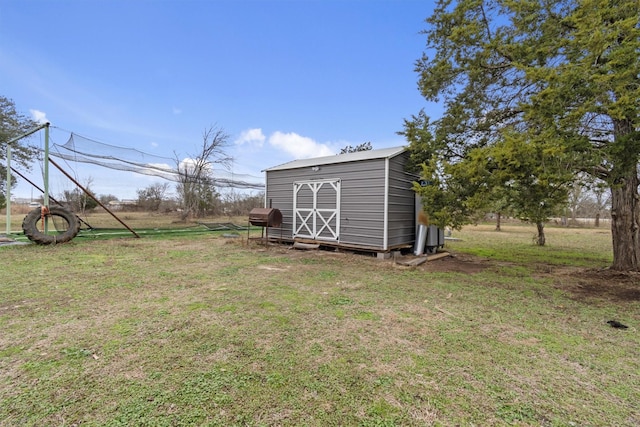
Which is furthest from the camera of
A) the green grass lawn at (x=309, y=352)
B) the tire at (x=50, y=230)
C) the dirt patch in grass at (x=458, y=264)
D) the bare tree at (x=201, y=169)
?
the bare tree at (x=201, y=169)

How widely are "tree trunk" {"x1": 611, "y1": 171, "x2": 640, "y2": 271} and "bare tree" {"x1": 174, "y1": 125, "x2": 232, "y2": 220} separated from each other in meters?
16.0

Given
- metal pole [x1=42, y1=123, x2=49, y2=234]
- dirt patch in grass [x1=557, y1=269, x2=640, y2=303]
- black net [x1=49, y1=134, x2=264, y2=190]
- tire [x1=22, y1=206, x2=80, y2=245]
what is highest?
black net [x1=49, y1=134, x2=264, y2=190]

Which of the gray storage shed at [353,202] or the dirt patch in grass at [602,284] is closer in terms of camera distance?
the dirt patch in grass at [602,284]

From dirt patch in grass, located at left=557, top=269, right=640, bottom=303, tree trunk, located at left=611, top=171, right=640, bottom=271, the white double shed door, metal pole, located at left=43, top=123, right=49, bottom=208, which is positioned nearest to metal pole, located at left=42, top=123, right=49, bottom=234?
metal pole, located at left=43, top=123, right=49, bottom=208

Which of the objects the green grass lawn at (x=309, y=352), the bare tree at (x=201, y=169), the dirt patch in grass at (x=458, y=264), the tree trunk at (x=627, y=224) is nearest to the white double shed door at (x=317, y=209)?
the dirt patch in grass at (x=458, y=264)

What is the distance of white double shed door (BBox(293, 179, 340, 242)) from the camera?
24.6 feet

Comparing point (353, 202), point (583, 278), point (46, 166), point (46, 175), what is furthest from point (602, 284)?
point (46, 166)

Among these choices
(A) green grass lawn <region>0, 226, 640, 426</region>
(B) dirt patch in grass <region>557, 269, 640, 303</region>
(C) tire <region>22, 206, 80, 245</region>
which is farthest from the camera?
(C) tire <region>22, 206, 80, 245</region>

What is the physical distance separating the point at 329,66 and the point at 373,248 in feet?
25.4

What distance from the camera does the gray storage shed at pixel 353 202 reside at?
21.9 feet

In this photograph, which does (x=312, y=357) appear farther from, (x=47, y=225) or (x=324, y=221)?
(x=47, y=225)

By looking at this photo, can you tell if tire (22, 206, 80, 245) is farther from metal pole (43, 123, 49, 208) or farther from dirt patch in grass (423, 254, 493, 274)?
dirt patch in grass (423, 254, 493, 274)

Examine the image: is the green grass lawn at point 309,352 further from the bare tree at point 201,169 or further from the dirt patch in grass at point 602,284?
the bare tree at point 201,169

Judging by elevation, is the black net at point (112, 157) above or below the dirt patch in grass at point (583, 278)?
above
